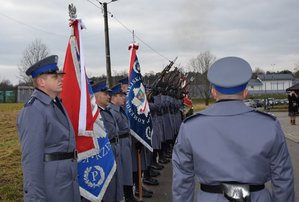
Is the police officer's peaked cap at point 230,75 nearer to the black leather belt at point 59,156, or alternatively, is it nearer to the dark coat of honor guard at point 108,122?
the black leather belt at point 59,156

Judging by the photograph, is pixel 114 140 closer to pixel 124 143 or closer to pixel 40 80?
pixel 124 143

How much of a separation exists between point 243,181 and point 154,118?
25.4 ft

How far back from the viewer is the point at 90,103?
4742 millimetres

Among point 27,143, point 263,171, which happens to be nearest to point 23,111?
point 27,143

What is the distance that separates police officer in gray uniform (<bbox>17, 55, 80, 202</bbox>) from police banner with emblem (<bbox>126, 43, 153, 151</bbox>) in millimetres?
3403

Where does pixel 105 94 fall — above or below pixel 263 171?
above

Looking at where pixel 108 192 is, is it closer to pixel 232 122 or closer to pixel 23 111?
pixel 23 111

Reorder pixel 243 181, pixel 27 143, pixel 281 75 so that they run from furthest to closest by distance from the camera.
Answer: pixel 281 75 → pixel 27 143 → pixel 243 181

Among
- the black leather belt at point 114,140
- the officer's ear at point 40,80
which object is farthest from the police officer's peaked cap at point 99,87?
the officer's ear at point 40,80

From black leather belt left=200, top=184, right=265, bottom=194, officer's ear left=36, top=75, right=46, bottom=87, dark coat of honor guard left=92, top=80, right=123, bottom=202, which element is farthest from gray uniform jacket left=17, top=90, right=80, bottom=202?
dark coat of honor guard left=92, top=80, right=123, bottom=202

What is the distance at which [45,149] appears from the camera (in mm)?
3693

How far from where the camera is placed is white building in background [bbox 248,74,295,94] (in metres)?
108

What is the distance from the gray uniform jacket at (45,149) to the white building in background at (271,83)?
10498 cm

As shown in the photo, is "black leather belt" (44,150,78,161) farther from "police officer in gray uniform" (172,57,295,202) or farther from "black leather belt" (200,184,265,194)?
"black leather belt" (200,184,265,194)
